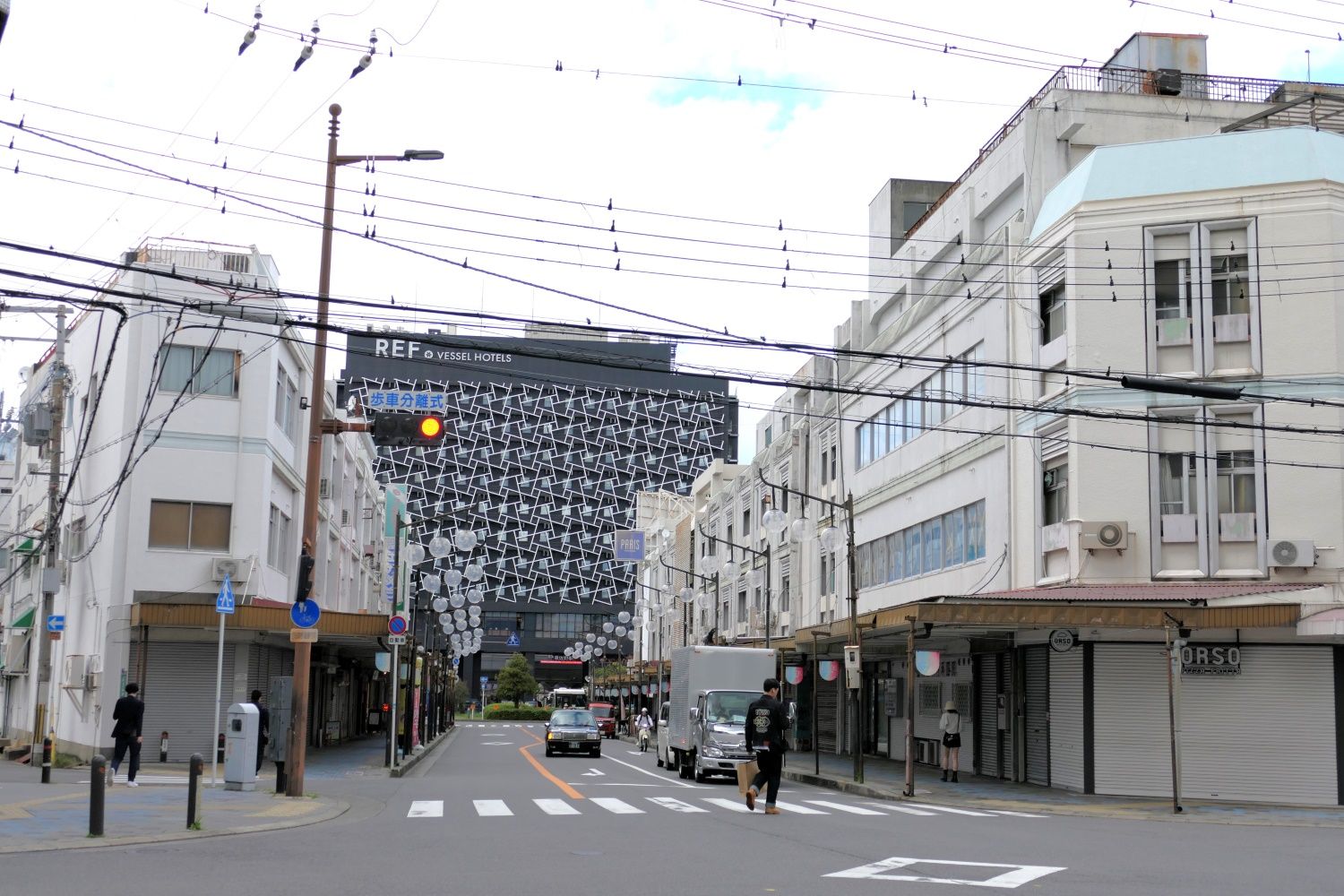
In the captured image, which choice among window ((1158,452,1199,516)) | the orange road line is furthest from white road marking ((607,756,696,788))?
window ((1158,452,1199,516))

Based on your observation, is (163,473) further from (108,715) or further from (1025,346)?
(1025,346)

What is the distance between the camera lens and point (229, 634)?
34.6 meters

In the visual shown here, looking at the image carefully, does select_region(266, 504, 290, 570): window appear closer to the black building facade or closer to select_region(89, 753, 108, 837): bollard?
select_region(89, 753, 108, 837): bollard

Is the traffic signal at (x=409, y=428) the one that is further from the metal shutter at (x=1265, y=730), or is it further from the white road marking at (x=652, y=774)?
the metal shutter at (x=1265, y=730)

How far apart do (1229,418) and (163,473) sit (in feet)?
81.8

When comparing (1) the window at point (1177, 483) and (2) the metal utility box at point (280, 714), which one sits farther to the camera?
(1) the window at point (1177, 483)

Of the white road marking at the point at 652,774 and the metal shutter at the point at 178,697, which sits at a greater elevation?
the metal shutter at the point at 178,697

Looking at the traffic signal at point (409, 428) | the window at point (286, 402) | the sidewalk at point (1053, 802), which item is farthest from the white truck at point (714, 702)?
the traffic signal at point (409, 428)

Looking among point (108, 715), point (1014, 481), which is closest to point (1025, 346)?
point (1014, 481)

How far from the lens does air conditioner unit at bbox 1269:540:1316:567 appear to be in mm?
26922

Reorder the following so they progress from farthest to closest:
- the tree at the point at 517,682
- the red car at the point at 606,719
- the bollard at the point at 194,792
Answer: the tree at the point at 517,682 → the red car at the point at 606,719 → the bollard at the point at 194,792

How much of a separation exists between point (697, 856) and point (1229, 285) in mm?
19839

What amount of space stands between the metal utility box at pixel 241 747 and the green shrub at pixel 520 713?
8814 cm

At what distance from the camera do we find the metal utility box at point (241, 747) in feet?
77.9
